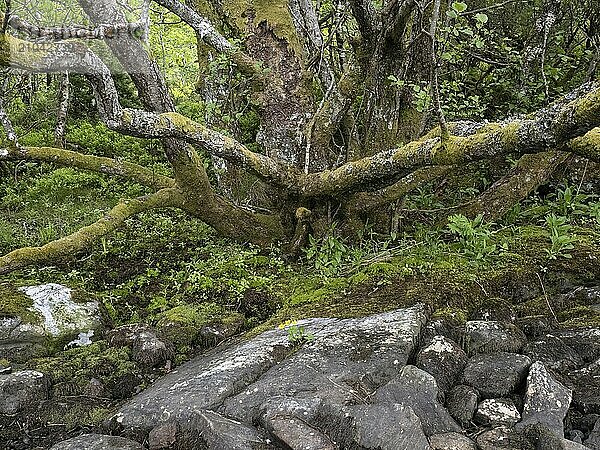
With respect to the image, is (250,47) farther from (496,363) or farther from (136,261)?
(496,363)

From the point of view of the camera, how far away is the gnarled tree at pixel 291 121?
428cm

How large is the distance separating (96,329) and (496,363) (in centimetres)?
291

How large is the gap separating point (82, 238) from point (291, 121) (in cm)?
235

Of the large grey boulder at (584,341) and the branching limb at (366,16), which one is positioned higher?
the branching limb at (366,16)

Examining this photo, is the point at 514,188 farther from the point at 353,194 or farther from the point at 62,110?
the point at 62,110

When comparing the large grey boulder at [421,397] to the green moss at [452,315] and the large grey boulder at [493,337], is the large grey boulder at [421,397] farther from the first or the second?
the green moss at [452,315]

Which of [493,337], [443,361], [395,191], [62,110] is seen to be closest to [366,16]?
[395,191]

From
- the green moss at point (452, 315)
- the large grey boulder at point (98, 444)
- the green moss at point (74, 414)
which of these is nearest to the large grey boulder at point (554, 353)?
the green moss at point (452, 315)

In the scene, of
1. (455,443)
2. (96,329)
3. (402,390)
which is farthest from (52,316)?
(455,443)

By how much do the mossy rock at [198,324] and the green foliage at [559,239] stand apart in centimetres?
240

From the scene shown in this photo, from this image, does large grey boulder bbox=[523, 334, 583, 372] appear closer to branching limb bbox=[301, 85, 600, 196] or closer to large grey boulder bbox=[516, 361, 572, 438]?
large grey boulder bbox=[516, 361, 572, 438]

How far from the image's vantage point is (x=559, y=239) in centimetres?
455

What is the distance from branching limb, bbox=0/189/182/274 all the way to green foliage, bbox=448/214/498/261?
2.50 metres

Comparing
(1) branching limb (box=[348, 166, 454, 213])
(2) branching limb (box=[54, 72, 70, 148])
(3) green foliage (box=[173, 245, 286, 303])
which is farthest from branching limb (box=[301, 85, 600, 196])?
(2) branching limb (box=[54, 72, 70, 148])
